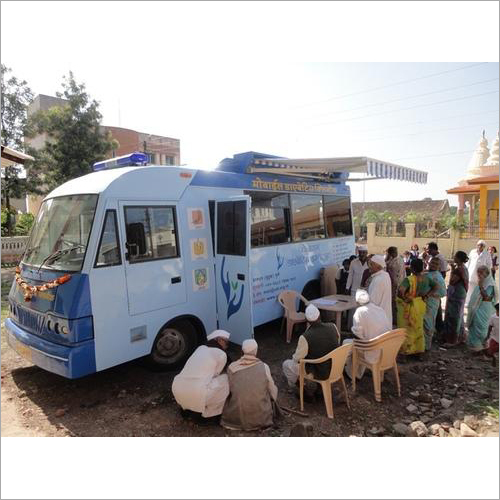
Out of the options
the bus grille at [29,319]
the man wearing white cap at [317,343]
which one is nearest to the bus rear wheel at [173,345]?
the bus grille at [29,319]

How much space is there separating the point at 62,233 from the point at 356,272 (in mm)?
4603

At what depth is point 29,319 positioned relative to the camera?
410 cm

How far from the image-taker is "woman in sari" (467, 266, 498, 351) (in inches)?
210

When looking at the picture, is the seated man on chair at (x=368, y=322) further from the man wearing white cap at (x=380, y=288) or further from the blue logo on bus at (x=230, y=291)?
the blue logo on bus at (x=230, y=291)

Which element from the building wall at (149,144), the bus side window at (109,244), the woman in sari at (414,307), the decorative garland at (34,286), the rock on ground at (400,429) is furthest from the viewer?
the building wall at (149,144)

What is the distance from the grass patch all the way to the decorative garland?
14.8 feet

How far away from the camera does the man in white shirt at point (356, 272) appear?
620 centimetres

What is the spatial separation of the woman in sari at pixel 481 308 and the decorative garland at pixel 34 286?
5.50 m

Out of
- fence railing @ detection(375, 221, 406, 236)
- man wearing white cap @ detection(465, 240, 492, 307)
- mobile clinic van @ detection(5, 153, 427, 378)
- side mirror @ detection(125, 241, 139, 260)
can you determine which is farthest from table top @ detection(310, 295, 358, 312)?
fence railing @ detection(375, 221, 406, 236)

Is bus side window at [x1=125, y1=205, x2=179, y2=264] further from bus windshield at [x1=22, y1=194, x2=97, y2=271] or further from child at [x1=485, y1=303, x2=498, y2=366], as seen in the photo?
child at [x1=485, y1=303, x2=498, y2=366]

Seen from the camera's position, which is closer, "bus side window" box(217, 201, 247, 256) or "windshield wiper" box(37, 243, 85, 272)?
"windshield wiper" box(37, 243, 85, 272)

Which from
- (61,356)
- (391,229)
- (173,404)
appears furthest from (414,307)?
(391,229)

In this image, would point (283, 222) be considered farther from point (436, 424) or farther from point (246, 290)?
point (436, 424)

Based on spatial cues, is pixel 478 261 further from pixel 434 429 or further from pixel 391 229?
pixel 391 229
